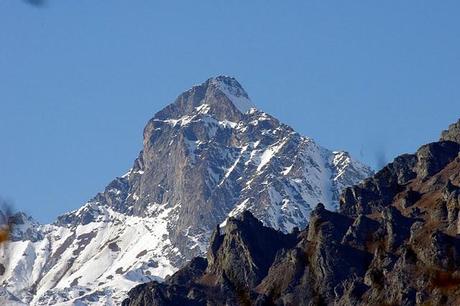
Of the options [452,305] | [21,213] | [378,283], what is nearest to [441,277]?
[378,283]

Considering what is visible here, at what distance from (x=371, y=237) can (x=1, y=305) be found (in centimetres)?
1423

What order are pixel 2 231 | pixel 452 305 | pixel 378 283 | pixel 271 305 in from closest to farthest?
pixel 2 231 < pixel 271 305 < pixel 378 283 < pixel 452 305

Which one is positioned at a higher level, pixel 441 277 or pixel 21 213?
pixel 21 213

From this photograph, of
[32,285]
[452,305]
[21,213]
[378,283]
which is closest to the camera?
[21,213]

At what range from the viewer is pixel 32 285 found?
41031mm

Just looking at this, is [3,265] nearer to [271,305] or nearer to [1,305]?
[1,305]

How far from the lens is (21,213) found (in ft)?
125

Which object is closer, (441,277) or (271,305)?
(441,277)

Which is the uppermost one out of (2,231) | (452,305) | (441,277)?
(452,305)

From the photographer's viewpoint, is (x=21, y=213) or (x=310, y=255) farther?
(x=310, y=255)

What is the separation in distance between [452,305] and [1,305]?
164m

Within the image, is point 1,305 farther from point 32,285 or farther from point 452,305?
point 452,305

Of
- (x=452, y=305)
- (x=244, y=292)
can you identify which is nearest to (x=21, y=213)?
(x=244, y=292)

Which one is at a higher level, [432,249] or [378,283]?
[432,249]
